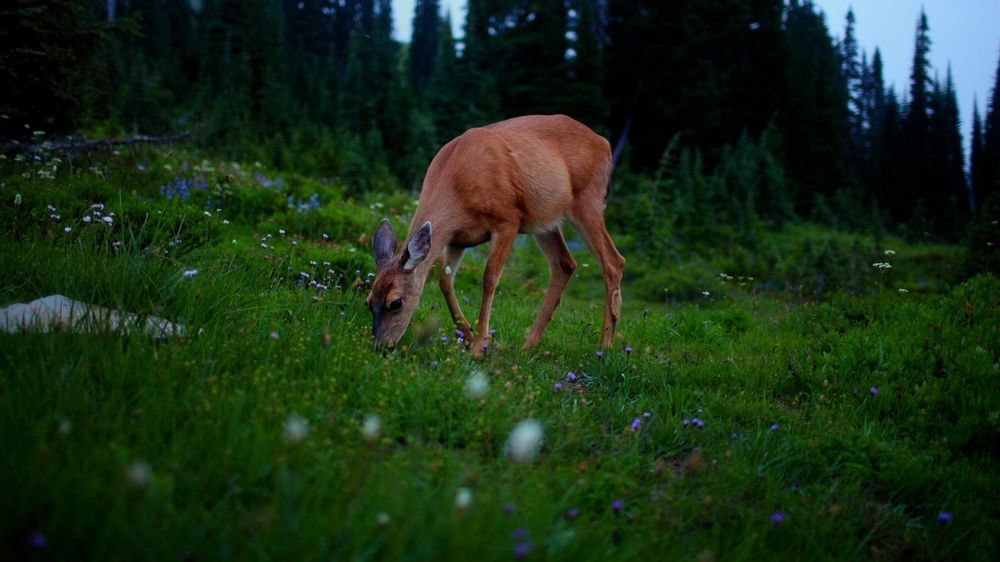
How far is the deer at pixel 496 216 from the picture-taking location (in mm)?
5262

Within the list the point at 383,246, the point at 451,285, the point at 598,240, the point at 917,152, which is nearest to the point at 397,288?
the point at 383,246

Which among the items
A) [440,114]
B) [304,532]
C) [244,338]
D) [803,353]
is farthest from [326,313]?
[440,114]

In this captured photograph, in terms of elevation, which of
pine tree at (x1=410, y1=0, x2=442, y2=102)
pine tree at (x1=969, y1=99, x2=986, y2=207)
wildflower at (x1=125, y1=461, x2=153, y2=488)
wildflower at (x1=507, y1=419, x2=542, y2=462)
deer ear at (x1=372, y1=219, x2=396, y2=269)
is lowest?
wildflower at (x1=507, y1=419, x2=542, y2=462)

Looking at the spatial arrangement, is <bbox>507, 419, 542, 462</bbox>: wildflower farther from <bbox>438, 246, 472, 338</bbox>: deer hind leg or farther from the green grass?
<bbox>438, 246, 472, 338</bbox>: deer hind leg

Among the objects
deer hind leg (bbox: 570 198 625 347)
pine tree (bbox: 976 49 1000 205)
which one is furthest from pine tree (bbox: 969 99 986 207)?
deer hind leg (bbox: 570 198 625 347)

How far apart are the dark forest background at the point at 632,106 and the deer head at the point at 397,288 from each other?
945 centimetres

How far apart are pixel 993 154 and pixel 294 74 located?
1984 inches

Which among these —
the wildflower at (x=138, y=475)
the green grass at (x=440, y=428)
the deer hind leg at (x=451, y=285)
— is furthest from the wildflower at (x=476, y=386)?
the wildflower at (x=138, y=475)

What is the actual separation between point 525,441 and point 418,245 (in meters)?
2.11

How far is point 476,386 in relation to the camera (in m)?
3.97

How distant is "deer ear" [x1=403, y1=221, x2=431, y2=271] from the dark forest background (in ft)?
31.3

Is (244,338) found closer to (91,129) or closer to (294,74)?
(91,129)

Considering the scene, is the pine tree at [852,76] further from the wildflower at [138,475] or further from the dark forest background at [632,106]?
the wildflower at [138,475]

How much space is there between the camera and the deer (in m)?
5.26
